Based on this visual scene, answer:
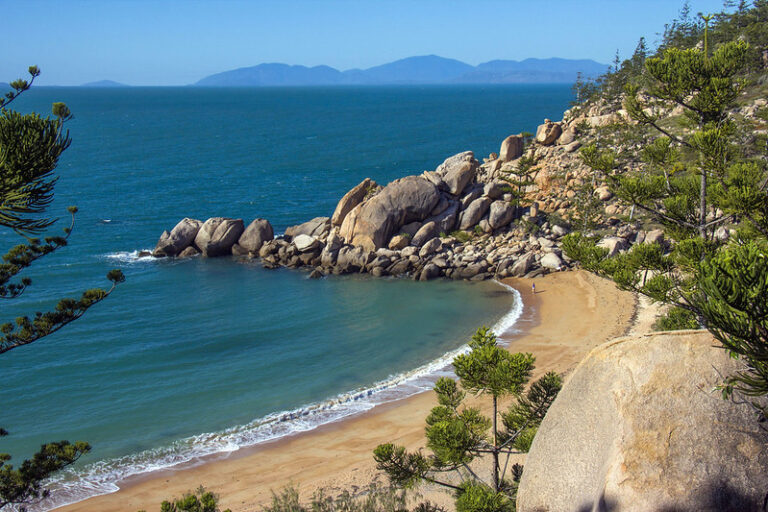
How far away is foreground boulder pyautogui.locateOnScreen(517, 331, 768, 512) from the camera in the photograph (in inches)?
289

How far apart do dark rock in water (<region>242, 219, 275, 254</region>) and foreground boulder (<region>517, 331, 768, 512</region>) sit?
36.2 metres

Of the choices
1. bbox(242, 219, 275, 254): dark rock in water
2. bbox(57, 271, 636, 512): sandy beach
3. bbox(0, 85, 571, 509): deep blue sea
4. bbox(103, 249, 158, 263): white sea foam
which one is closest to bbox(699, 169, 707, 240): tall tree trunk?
bbox(57, 271, 636, 512): sandy beach

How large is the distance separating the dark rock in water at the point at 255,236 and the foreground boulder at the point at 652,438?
36.2 metres

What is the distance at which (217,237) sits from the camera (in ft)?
142

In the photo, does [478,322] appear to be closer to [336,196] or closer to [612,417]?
[612,417]

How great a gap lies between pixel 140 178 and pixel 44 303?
119 ft

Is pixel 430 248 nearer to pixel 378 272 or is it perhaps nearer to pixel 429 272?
pixel 429 272

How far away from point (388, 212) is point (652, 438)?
33174 millimetres

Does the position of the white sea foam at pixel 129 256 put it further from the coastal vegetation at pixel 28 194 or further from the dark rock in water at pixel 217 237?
the coastal vegetation at pixel 28 194

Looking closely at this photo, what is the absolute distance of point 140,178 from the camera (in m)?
67.3

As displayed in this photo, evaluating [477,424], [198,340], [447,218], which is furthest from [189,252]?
[477,424]

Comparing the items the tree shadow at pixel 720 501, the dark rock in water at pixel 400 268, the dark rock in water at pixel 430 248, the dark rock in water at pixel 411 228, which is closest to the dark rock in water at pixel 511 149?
the dark rock in water at pixel 411 228

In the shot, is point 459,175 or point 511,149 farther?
point 511,149

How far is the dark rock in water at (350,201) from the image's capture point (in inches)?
1656
